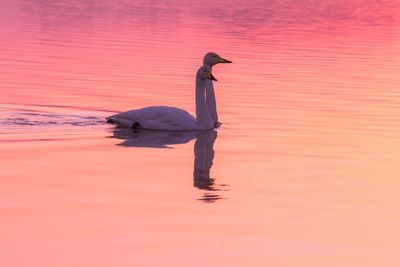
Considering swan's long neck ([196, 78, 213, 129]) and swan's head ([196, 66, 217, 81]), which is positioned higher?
swan's head ([196, 66, 217, 81])

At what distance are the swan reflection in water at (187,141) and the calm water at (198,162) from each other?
0.05 m

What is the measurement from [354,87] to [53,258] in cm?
2129

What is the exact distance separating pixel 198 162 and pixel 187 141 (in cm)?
259

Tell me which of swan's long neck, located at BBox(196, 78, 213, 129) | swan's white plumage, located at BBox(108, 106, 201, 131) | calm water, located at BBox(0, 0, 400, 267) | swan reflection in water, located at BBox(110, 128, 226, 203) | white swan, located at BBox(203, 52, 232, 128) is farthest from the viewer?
white swan, located at BBox(203, 52, 232, 128)

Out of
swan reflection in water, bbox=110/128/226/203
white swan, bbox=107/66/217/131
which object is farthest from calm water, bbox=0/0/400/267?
white swan, bbox=107/66/217/131

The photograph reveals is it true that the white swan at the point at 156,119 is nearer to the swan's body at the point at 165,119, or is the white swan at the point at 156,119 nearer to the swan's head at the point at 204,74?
the swan's body at the point at 165,119

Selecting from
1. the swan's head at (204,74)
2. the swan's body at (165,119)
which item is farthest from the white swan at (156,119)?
the swan's head at (204,74)

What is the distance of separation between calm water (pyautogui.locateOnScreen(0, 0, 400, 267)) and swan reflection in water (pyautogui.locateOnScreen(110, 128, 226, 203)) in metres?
0.05

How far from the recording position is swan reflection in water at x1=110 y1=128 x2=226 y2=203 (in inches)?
678

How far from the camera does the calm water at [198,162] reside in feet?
40.4

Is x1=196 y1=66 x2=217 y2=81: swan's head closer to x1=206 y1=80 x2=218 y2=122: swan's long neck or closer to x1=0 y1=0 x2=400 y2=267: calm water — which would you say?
x1=206 y1=80 x2=218 y2=122: swan's long neck

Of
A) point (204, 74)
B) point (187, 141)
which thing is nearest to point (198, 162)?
point (187, 141)

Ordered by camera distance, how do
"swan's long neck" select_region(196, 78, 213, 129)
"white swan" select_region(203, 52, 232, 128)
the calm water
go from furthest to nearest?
1. "white swan" select_region(203, 52, 232, 128)
2. "swan's long neck" select_region(196, 78, 213, 129)
3. the calm water

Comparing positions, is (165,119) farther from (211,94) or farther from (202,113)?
(211,94)
